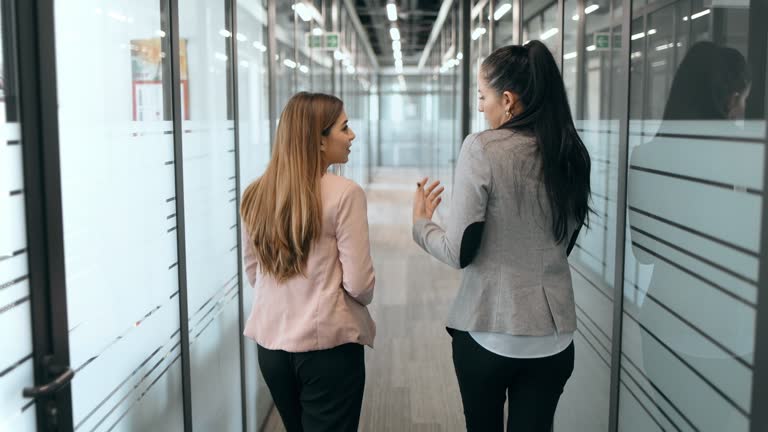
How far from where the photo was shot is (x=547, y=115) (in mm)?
1806

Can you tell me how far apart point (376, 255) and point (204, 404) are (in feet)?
19.2

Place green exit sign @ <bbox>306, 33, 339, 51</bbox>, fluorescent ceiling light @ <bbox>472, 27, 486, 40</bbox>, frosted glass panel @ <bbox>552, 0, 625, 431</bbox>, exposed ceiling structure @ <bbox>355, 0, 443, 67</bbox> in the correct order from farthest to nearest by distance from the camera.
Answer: exposed ceiling structure @ <bbox>355, 0, 443, 67</bbox> < green exit sign @ <bbox>306, 33, 339, 51</bbox> < fluorescent ceiling light @ <bbox>472, 27, 486, 40</bbox> < frosted glass panel @ <bbox>552, 0, 625, 431</bbox>

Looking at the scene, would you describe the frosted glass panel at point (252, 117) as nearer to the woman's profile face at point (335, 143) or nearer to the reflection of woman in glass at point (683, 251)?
the woman's profile face at point (335, 143)

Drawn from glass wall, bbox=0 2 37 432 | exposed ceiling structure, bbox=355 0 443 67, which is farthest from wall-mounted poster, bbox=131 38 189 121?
exposed ceiling structure, bbox=355 0 443 67

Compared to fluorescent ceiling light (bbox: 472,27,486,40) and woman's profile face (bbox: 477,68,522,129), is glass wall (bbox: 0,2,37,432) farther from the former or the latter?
fluorescent ceiling light (bbox: 472,27,486,40)

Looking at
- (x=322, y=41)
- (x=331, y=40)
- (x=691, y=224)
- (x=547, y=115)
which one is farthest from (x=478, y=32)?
(x=691, y=224)

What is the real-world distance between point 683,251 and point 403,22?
1291cm

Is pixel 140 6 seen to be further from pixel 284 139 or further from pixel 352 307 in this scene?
pixel 352 307

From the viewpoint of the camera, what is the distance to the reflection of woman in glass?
4.80ft

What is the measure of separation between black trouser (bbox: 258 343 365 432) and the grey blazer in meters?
0.45

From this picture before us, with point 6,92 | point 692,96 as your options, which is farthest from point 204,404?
point 692,96

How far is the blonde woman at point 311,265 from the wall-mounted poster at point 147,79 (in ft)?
1.15

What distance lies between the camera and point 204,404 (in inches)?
103

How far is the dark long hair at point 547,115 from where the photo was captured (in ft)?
5.91
